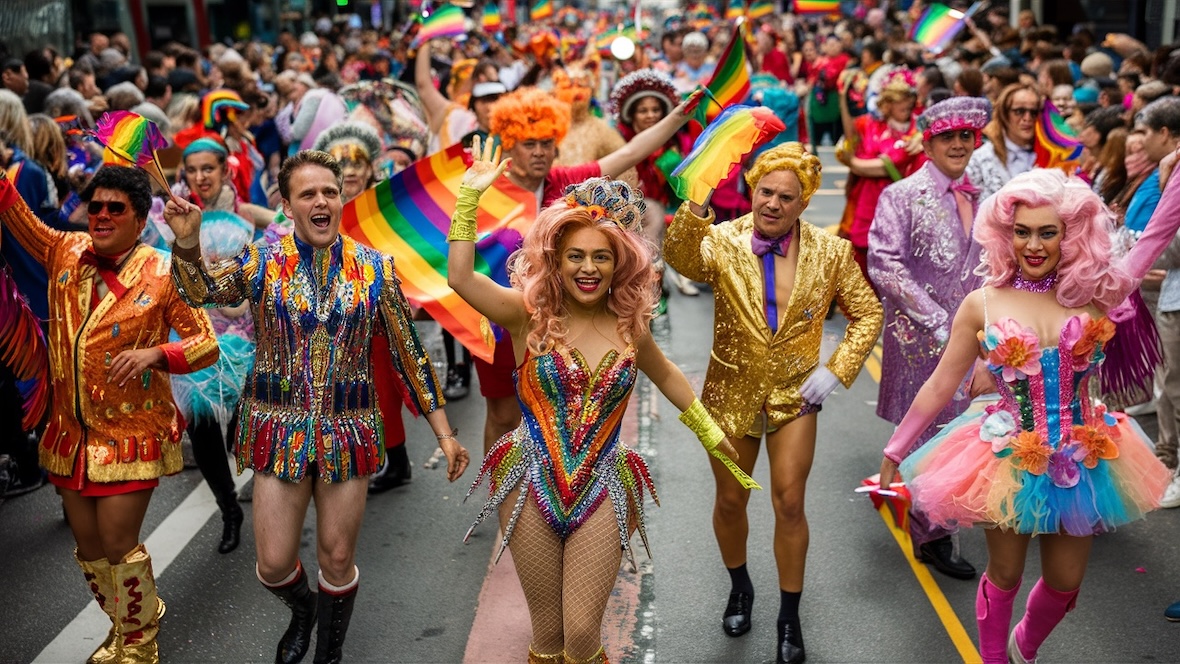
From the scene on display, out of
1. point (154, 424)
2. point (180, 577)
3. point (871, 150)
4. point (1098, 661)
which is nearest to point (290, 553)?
point (154, 424)

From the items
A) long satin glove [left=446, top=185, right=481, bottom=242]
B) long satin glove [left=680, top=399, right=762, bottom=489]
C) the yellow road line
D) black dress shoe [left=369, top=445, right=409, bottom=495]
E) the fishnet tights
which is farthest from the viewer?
black dress shoe [left=369, top=445, right=409, bottom=495]

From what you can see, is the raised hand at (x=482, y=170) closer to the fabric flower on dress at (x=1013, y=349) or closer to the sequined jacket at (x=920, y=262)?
the fabric flower on dress at (x=1013, y=349)

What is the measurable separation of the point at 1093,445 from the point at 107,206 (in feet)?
12.1

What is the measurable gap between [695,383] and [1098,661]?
14.2 feet

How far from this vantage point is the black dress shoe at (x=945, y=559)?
228 inches

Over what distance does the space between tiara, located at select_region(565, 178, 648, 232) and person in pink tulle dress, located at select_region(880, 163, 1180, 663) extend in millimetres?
1298

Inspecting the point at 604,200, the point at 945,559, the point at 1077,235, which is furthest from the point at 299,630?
the point at 1077,235

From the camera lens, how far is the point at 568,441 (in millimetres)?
4102

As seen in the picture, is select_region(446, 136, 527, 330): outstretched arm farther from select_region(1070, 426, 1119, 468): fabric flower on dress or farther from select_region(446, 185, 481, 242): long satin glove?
select_region(1070, 426, 1119, 468): fabric flower on dress

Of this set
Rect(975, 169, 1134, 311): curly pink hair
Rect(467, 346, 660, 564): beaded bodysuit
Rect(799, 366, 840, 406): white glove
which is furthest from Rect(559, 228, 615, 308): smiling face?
Rect(975, 169, 1134, 311): curly pink hair

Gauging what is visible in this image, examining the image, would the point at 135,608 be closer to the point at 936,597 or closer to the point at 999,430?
the point at 999,430

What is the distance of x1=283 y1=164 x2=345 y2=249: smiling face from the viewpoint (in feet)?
14.6

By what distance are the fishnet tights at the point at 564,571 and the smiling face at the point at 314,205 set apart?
1259mm

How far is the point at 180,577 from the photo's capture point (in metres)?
5.95
